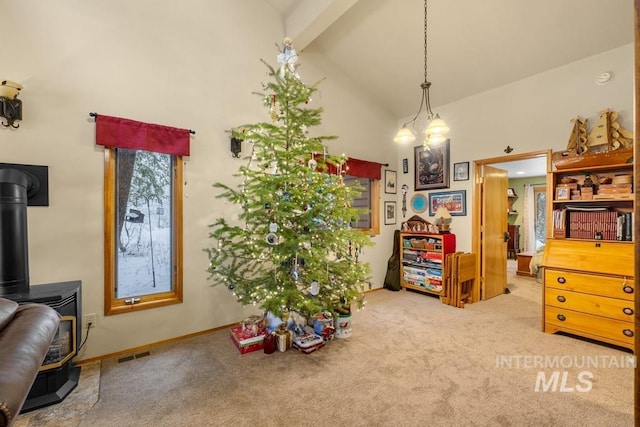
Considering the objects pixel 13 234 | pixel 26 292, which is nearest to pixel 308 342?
pixel 26 292

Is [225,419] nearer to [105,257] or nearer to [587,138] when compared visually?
[105,257]

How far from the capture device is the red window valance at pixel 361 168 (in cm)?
415

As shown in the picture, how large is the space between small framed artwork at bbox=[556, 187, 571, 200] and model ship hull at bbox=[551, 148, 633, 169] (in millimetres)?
236

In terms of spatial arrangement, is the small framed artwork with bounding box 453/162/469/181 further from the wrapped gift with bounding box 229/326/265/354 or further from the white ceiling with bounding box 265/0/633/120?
the wrapped gift with bounding box 229/326/265/354

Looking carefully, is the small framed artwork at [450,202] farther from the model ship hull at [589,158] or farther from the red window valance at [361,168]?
the model ship hull at [589,158]

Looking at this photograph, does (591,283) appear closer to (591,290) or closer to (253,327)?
(591,290)

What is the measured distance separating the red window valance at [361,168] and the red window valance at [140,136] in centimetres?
198

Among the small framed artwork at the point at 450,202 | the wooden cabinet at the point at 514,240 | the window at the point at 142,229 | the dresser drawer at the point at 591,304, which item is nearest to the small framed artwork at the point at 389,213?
the small framed artwork at the point at 450,202

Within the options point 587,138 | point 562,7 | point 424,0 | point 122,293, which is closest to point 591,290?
point 587,138

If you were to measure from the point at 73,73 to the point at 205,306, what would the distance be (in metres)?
2.43

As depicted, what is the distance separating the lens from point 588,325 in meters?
2.70

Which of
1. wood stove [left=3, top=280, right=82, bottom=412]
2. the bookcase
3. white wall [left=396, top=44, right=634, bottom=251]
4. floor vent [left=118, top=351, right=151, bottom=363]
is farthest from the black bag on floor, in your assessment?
wood stove [left=3, top=280, right=82, bottom=412]

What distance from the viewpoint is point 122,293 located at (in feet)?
8.73

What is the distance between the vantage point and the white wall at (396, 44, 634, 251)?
2906 millimetres
